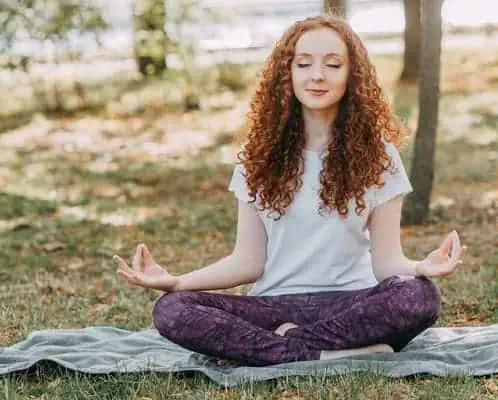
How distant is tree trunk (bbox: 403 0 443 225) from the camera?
6664 millimetres

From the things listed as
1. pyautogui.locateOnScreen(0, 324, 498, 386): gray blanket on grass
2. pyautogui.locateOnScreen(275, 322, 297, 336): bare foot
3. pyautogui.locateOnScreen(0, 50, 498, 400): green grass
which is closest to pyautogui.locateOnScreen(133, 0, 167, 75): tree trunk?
pyautogui.locateOnScreen(0, 50, 498, 400): green grass

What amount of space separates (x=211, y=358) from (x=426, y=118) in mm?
3803

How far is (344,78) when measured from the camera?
12.5ft

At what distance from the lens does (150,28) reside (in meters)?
11.8

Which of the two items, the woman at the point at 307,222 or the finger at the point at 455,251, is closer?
the finger at the point at 455,251

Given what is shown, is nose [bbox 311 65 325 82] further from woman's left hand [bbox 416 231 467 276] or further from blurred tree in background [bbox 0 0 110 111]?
blurred tree in background [bbox 0 0 110 111]

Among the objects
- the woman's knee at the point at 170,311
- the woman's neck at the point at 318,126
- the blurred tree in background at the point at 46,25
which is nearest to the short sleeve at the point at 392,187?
the woman's neck at the point at 318,126

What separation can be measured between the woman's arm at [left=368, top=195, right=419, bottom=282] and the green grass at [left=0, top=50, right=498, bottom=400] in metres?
0.46

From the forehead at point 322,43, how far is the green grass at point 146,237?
123 centimetres

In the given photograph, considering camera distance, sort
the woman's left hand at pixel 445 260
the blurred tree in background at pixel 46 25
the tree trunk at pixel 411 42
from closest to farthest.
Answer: the woman's left hand at pixel 445 260, the blurred tree in background at pixel 46 25, the tree trunk at pixel 411 42

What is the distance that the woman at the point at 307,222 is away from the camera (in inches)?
142

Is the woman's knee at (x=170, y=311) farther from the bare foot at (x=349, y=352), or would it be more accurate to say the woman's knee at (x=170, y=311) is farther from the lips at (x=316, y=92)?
the lips at (x=316, y=92)

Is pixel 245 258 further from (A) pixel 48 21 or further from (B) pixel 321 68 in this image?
(A) pixel 48 21

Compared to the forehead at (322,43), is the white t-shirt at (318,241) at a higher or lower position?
lower
